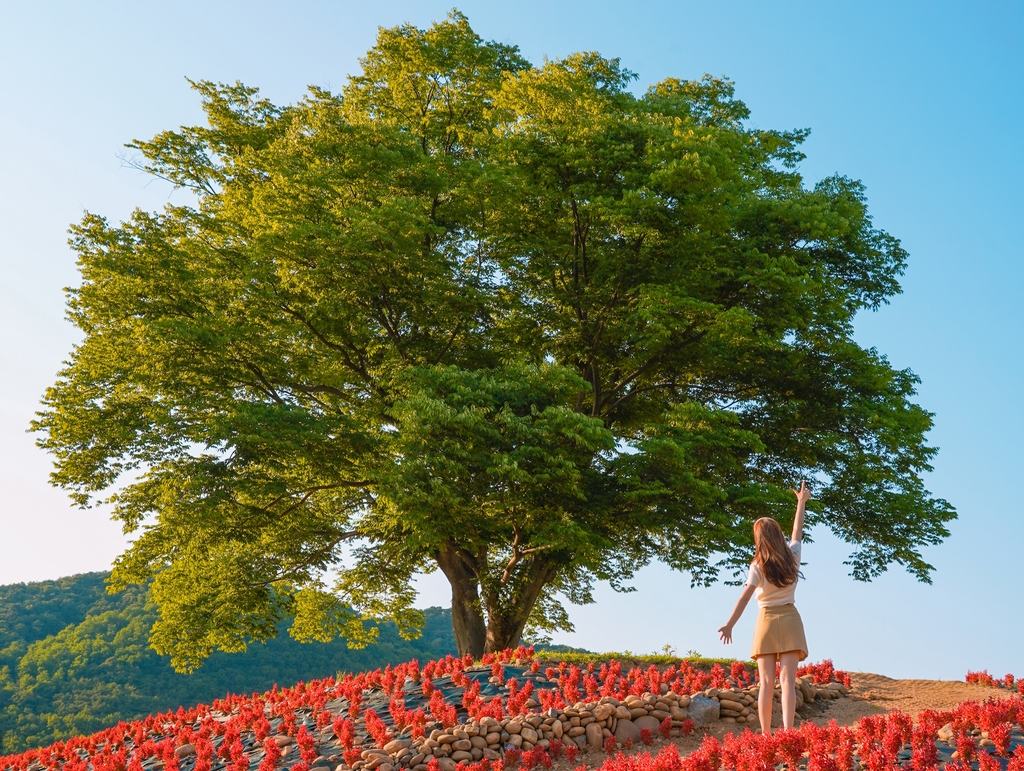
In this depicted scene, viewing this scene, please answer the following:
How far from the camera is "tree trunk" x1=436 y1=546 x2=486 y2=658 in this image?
62.5ft

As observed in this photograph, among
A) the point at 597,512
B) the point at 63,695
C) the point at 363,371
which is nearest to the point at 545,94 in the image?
the point at 363,371

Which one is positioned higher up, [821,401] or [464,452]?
[821,401]

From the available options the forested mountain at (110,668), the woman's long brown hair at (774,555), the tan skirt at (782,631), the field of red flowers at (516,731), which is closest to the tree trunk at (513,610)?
the field of red flowers at (516,731)

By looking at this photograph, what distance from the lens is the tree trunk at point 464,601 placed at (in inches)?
750

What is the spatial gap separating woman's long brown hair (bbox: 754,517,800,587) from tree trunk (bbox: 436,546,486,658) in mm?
11667

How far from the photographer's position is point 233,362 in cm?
1858

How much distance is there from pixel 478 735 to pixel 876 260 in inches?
603

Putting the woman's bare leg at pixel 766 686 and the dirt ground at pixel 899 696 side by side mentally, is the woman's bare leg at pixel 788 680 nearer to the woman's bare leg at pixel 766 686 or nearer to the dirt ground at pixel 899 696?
the woman's bare leg at pixel 766 686

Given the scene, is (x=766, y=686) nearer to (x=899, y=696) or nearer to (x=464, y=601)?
(x=899, y=696)

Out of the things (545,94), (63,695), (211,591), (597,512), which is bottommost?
(63,695)

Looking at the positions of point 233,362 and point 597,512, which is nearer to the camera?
point 597,512

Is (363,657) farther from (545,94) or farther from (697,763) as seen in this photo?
(697,763)

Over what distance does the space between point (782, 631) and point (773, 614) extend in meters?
0.17

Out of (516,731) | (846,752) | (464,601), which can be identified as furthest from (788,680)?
(464,601)
